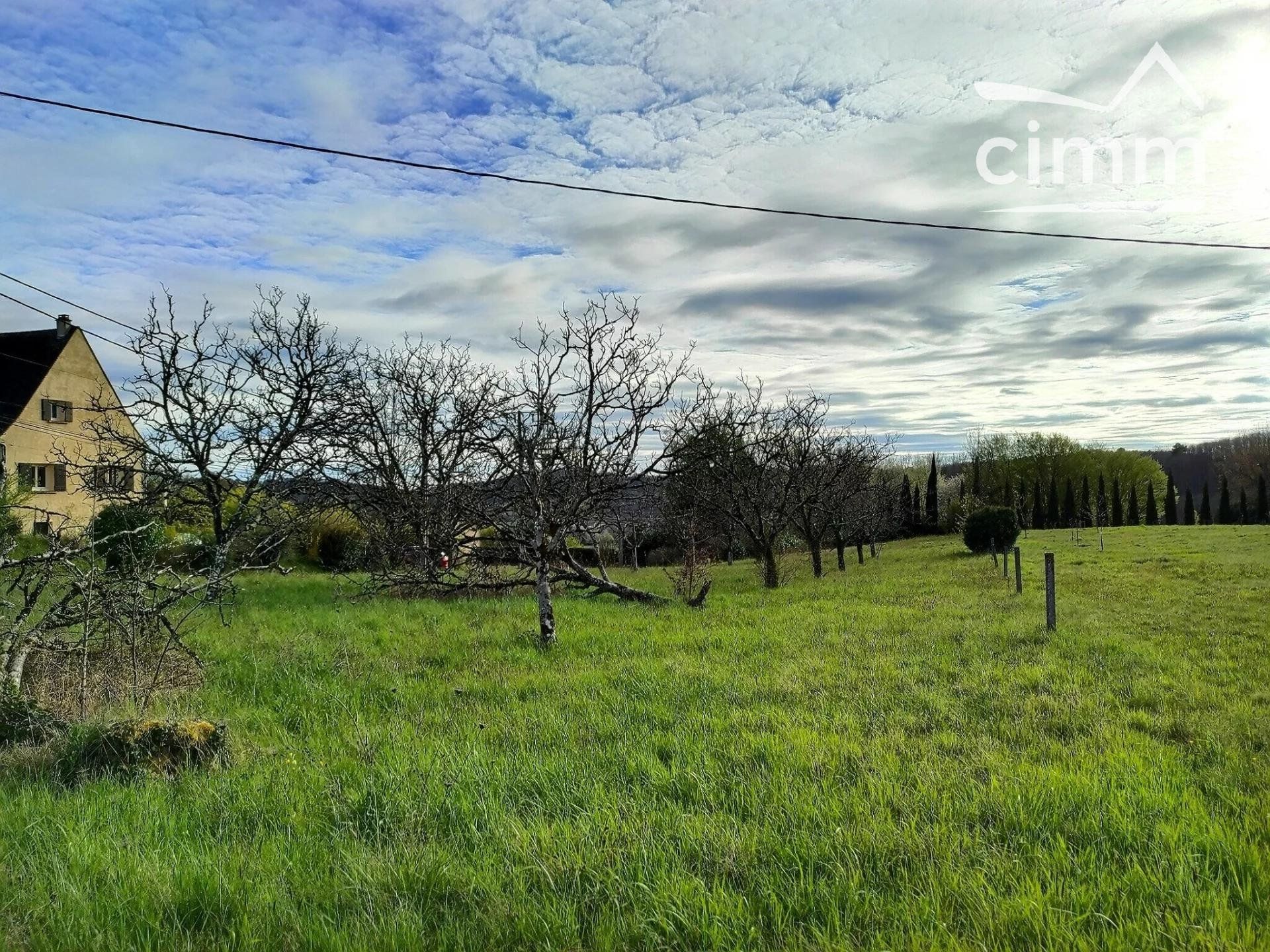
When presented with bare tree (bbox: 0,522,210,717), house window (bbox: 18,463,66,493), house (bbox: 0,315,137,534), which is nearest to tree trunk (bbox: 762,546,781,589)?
bare tree (bbox: 0,522,210,717)

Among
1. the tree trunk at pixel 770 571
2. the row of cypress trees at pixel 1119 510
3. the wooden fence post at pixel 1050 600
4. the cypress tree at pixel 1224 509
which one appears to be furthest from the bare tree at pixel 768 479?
the cypress tree at pixel 1224 509

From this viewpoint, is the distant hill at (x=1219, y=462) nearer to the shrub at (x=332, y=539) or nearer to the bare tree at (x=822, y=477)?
the bare tree at (x=822, y=477)

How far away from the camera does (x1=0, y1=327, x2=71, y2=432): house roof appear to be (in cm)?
3059

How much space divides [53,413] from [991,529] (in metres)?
40.3

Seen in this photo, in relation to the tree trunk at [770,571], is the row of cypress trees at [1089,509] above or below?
above

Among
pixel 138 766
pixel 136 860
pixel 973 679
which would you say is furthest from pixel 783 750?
pixel 138 766

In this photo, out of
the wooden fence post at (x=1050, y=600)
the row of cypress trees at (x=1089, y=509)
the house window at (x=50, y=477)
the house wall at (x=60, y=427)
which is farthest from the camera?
the row of cypress trees at (x=1089, y=509)

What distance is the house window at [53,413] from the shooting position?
31422 millimetres

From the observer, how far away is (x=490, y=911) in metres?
3.16

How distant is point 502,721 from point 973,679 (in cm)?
475

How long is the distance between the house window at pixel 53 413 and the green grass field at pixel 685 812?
3145cm

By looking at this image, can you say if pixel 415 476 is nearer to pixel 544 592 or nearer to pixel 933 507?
pixel 544 592

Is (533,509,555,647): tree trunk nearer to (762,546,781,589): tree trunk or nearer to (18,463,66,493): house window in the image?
(762,546,781,589): tree trunk

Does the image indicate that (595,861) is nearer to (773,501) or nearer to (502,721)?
(502,721)
